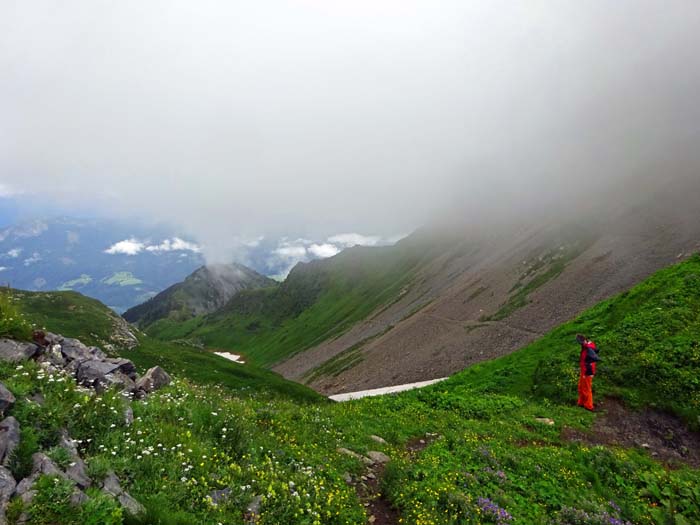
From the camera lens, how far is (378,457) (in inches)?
517

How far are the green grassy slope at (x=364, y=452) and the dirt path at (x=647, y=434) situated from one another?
0.61 metres

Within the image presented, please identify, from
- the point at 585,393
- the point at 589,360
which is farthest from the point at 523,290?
the point at 589,360

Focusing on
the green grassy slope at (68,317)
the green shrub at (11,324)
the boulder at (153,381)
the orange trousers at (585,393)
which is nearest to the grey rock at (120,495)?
the boulder at (153,381)

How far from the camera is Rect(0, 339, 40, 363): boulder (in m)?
10.9

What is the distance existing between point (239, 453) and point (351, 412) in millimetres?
8559

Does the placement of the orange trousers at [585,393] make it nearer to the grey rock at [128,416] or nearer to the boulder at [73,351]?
the grey rock at [128,416]

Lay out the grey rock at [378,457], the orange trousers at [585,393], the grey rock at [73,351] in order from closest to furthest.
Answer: the grey rock at [378,457] < the grey rock at [73,351] < the orange trousers at [585,393]

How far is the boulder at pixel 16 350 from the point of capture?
429 inches

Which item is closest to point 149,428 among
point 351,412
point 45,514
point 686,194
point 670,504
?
point 45,514

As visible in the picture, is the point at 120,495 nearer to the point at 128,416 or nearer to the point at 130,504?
the point at 130,504

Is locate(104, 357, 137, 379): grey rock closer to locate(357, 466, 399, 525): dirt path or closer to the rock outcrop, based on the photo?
the rock outcrop

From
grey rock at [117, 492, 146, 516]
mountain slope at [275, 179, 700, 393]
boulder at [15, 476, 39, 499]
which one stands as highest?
boulder at [15, 476, 39, 499]

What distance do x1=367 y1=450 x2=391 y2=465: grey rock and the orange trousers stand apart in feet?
46.4

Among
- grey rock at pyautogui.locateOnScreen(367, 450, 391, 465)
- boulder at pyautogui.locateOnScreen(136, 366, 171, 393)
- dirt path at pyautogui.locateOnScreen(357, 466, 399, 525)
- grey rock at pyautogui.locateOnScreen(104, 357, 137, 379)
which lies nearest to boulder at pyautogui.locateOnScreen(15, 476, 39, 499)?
dirt path at pyautogui.locateOnScreen(357, 466, 399, 525)
